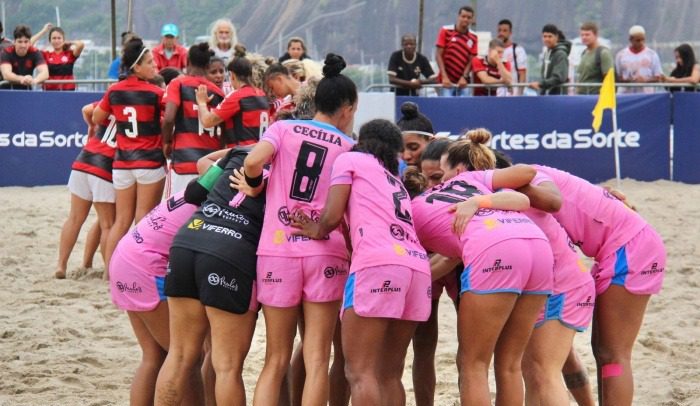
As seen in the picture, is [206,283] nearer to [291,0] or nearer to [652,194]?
[652,194]

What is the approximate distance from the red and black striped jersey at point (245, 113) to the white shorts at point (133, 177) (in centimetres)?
85

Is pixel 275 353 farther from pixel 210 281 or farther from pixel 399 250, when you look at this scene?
pixel 399 250

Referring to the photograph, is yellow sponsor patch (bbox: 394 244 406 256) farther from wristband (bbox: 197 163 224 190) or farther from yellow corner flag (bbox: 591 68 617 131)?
yellow corner flag (bbox: 591 68 617 131)

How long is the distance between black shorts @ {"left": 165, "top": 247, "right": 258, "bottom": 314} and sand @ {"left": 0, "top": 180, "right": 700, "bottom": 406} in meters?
1.56

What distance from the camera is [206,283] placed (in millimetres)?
4883

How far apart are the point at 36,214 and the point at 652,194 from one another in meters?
7.29

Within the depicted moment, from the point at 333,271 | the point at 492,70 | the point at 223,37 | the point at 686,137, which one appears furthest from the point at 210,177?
the point at 686,137

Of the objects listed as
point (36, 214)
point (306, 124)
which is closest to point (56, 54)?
point (36, 214)

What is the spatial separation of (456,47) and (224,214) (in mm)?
9967

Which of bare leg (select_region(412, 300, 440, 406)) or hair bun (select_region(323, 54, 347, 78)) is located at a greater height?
hair bun (select_region(323, 54, 347, 78))

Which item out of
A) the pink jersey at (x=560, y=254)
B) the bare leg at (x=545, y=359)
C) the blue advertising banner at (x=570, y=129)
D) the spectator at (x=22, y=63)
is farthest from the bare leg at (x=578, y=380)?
the spectator at (x=22, y=63)

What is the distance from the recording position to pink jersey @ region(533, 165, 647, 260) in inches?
211

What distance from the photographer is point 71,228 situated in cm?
962

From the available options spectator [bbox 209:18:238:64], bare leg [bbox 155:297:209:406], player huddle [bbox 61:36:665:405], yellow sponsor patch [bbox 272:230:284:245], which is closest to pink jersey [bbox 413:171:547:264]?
player huddle [bbox 61:36:665:405]
